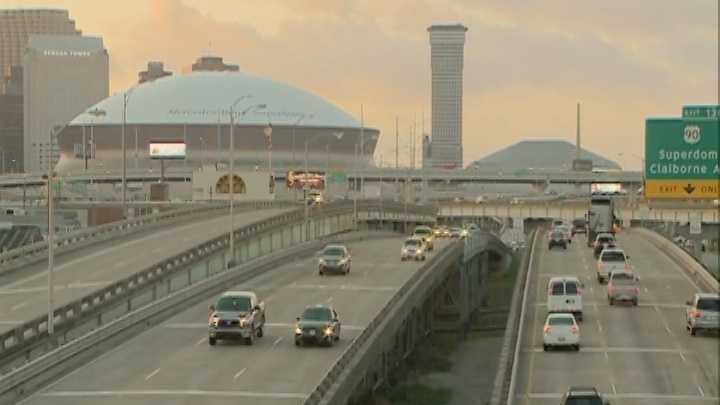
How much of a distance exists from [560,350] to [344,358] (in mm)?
10778

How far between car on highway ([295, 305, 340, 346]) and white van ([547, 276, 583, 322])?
40.2ft

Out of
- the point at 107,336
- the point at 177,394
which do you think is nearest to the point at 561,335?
the point at 107,336

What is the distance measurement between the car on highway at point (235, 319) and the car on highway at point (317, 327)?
1.52 metres

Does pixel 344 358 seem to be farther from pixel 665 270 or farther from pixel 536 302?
pixel 665 270

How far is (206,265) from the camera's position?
76438 mm

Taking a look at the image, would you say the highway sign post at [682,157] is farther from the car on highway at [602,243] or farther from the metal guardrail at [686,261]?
the car on highway at [602,243]

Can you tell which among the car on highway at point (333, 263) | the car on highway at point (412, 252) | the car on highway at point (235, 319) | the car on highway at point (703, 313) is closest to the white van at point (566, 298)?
the car on highway at point (703, 313)

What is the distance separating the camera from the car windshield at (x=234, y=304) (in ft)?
167

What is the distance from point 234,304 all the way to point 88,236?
38.6 meters

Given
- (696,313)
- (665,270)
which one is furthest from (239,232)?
(696,313)

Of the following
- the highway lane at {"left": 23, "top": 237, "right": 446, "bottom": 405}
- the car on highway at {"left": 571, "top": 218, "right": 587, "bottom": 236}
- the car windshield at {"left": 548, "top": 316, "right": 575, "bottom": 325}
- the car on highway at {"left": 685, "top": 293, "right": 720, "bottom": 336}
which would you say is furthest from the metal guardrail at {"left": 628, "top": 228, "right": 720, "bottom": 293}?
the car on highway at {"left": 571, "top": 218, "right": 587, "bottom": 236}

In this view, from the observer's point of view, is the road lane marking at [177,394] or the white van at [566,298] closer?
the road lane marking at [177,394]

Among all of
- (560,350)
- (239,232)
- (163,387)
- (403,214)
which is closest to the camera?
(163,387)

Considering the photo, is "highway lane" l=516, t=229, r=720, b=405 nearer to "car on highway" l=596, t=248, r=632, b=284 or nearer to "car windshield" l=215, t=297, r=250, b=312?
"car on highway" l=596, t=248, r=632, b=284
